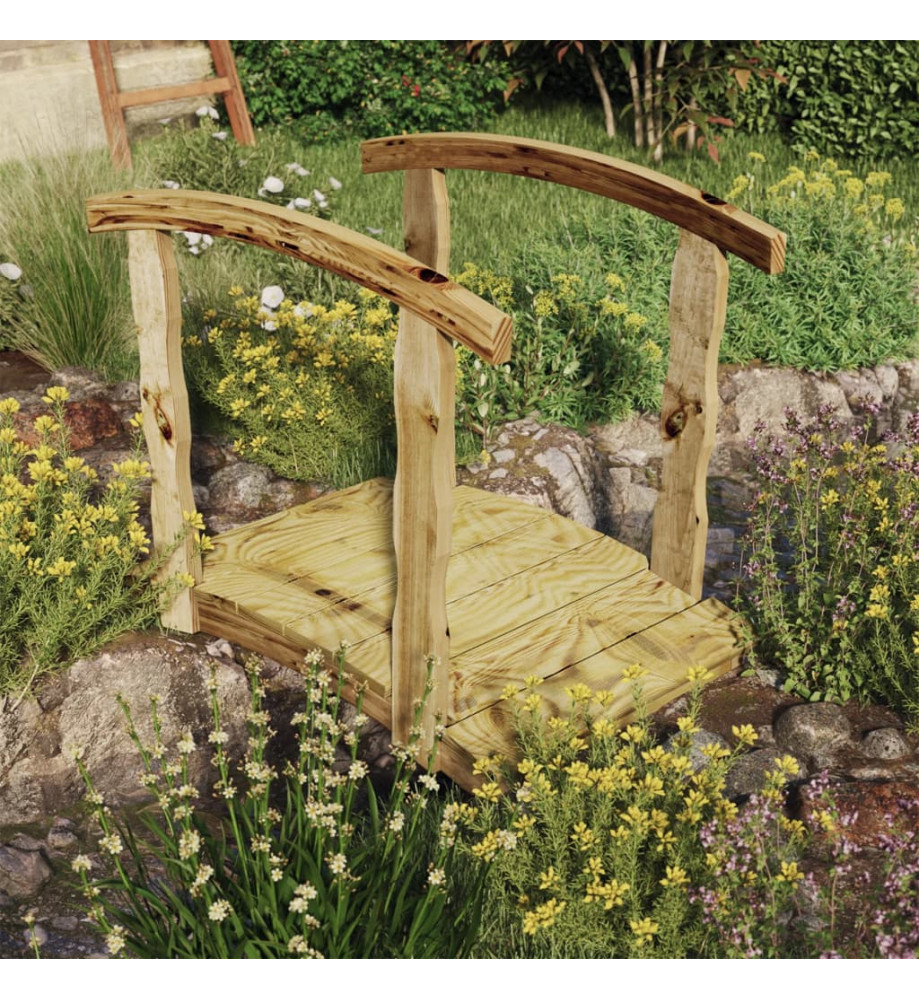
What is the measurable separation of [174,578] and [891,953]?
7.93 ft

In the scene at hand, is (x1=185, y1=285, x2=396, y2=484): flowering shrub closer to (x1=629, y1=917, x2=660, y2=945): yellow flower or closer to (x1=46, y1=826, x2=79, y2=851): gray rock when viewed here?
(x1=46, y1=826, x2=79, y2=851): gray rock

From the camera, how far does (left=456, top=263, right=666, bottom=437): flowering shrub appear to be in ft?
17.6

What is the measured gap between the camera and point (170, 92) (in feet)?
32.8

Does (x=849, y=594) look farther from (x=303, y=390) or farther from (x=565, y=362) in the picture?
(x=303, y=390)

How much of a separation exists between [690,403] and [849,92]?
22.7ft

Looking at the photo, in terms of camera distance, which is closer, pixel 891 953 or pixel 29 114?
pixel 891 953

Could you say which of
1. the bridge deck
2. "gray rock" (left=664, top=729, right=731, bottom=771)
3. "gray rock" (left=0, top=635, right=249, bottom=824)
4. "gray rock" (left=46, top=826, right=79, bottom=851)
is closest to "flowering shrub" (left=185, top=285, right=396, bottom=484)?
the bridge deck

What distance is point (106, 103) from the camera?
9641mm

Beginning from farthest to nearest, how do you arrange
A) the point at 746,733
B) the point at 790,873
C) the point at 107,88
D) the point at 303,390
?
the point at 107,88 → the point at 303,390 → the point at 746,733 → the point at 790,873

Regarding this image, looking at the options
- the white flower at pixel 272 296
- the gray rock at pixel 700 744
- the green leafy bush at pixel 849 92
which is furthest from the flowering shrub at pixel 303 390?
the green leafy bush at pixel 849 92

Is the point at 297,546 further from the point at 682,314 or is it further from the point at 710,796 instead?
the point at 710,796

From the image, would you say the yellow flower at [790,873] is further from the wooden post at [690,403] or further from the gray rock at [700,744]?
the wooden post at [690,403]

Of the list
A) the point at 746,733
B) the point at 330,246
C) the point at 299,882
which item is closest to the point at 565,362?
the point at 330,246

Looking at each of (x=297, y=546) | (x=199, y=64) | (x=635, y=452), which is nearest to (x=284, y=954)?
(x=297, y=546)
